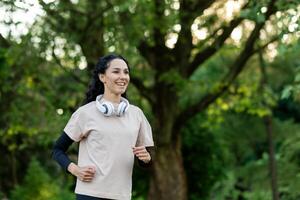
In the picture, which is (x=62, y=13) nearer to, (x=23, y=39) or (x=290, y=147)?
(x=23, y=39)

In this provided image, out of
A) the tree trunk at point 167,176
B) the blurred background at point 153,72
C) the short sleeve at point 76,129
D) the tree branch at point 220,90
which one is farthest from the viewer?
the tree trunk at point 167,176

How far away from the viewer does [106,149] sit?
15.1ft

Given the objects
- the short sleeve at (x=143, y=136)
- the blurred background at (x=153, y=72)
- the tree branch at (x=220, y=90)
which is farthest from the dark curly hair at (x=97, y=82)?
the tree branch at (x=220, y=90)

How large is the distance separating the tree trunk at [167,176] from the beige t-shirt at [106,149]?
9477 millimetres

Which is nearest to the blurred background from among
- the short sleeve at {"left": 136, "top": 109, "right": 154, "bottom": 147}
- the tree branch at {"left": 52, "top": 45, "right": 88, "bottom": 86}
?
the tree branch at {"left": 52, "top": 45, "right": 88, "bottom": 86}

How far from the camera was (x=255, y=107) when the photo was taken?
16.1 metres

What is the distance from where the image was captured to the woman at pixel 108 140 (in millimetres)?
4598

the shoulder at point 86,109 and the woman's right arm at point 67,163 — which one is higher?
the shoulder at point 86,109

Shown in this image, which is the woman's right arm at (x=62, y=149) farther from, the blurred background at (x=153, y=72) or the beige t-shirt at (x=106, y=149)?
the blurred background at (x=153, y=72)

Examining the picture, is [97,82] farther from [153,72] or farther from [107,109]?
[153,72]

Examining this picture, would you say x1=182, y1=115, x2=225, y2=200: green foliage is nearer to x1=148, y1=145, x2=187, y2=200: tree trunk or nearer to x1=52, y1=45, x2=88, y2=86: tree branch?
x1=148, y1=145, x2=187, y2=200: tree trunk

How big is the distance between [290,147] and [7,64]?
32.1 feet

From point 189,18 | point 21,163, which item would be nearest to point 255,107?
point 189,18

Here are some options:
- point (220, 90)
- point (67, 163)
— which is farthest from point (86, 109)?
point (220, 90)
